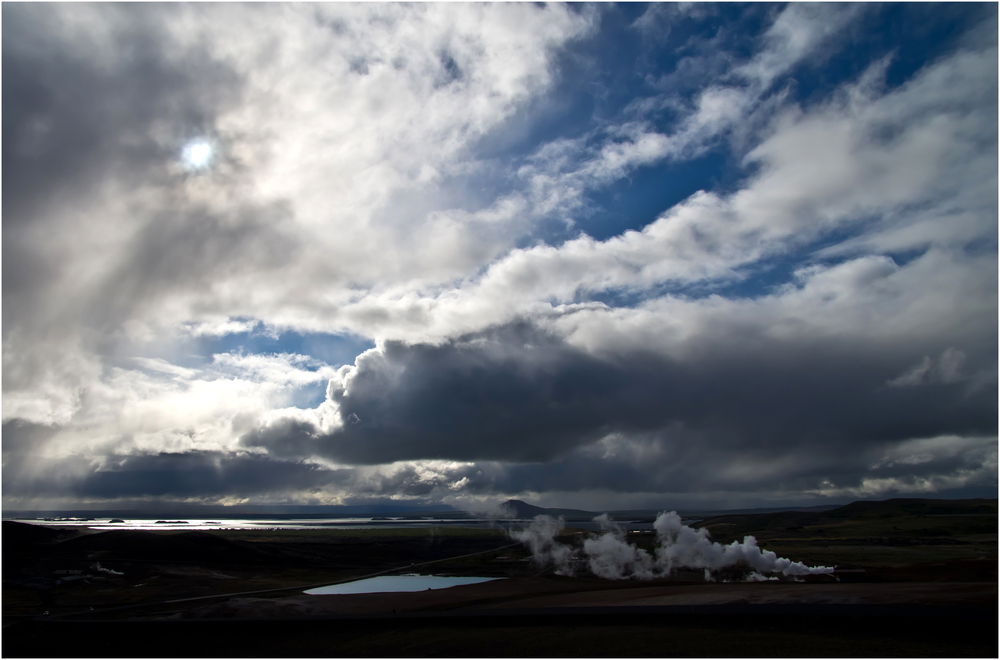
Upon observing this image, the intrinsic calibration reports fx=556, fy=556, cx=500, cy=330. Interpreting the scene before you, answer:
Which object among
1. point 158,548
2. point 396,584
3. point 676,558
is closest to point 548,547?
point 676,558

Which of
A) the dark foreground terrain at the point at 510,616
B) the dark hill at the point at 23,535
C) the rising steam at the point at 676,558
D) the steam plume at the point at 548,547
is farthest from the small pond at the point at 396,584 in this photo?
the dark hill at the point at 23,535

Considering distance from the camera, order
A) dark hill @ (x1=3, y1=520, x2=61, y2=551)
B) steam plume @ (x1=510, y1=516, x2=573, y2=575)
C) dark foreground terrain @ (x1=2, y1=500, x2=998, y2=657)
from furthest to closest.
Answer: dark hill @ (x1=3, y1=520, x2=61, y2=551) → steam plume @ (x1=510, y1=516, x2=573, y2=575) → dark foreground terrain @ (x1=2, y1=500, x2=998, y2=657)

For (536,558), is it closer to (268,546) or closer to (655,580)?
(655,580)

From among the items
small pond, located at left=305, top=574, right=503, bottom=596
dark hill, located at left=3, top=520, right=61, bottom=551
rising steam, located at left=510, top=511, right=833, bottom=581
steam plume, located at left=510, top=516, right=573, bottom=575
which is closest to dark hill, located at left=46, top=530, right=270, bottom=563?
dark hill, located at left=3, top=520, right=61, bottom=551

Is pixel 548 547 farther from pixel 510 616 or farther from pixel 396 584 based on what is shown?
pixel 510 616

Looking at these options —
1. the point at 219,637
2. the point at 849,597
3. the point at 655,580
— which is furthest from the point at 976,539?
the point at 219,637

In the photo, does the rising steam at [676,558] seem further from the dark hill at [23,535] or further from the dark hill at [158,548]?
the dark hill at [23,535]

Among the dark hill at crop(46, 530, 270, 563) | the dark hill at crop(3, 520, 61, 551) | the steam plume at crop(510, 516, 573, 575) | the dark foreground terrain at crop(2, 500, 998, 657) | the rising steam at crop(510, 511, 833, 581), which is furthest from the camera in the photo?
the dark hill at crop(3, 520, 61, 551)

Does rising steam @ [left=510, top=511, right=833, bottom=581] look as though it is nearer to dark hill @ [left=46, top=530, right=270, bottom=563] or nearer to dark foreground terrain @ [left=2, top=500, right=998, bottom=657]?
dark foreground terrain @ [left=2, top=500, right=998, bottom=657]
